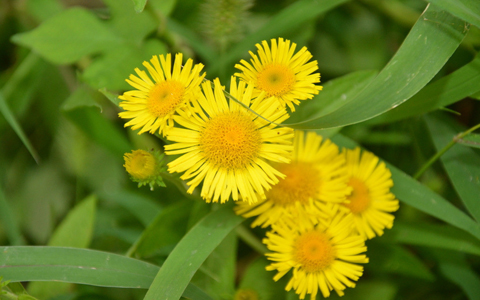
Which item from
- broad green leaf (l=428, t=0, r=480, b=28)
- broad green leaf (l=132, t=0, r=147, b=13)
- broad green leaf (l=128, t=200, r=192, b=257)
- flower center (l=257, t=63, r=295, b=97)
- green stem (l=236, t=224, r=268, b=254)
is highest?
broad green leaf (l=428, t=0, r=480, b=28)

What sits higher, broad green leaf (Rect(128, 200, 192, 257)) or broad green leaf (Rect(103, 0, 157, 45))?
broad green leaf (Rect(103, 0, 157, 45))

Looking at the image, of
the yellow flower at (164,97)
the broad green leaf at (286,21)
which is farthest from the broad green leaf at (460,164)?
the yellow flower at (164,97)

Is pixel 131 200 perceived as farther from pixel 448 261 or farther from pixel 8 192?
pixel 448 261

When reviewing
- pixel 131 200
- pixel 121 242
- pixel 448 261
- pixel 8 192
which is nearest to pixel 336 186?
pixel 448 261

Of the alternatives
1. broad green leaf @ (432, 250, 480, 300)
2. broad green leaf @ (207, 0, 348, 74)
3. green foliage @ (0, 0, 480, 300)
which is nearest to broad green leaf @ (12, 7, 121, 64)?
green foliage @ (0, 0, 480, 300)

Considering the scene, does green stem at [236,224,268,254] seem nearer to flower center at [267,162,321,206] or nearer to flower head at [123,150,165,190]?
flower center at [267,162,321,206]

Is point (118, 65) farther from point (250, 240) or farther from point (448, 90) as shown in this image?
point (448, 90)

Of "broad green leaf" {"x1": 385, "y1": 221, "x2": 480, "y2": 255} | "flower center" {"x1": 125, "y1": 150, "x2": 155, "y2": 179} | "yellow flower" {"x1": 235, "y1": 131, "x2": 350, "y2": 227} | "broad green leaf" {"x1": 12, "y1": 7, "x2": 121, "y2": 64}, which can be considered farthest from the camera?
"broad green leaf" {"x1": 12, "y1": 7, "x2": 121, "y2": 64}
